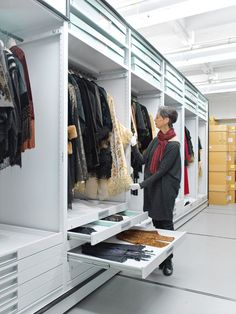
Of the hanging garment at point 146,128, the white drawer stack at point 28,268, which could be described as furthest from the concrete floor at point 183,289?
Result: the hanging garment at point 146,128

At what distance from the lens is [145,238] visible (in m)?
2.44

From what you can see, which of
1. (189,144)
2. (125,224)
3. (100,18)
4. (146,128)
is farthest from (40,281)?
(189,144)

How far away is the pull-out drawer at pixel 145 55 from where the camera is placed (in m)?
3.21

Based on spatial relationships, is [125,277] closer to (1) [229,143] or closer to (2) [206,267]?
(2) [206,267]

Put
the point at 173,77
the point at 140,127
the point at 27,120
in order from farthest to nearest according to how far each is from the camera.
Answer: the point at 173,77
the point at 140,127
the point at 27,120

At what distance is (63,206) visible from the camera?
83.1 inches

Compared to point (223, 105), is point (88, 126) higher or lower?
lower

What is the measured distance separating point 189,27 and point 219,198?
388cm

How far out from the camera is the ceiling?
3.52 meters

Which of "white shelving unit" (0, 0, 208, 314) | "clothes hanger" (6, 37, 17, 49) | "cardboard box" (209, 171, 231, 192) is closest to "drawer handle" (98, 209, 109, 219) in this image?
"white shelving unit" (0, 0, 208, 314)

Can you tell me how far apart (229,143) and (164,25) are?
11.2ft

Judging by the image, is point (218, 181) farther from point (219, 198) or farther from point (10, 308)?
point (10, 308)

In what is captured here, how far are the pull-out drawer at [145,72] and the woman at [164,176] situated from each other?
693 mm

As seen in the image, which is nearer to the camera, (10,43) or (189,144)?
(10,43)
